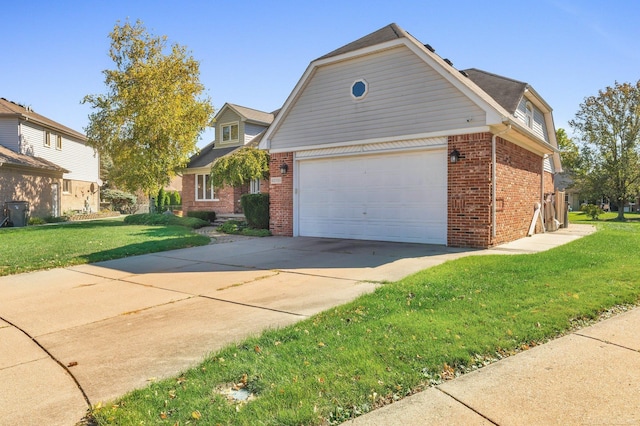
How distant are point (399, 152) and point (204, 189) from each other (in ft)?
48.7

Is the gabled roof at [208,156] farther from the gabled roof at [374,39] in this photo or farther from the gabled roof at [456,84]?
the gabled roof at [374,39]

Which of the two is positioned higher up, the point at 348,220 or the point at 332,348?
the point at 348,220

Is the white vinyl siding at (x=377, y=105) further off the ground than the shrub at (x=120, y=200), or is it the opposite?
the white vinyl siding at (x=377, y=105)

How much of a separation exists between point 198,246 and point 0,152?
16648 mm

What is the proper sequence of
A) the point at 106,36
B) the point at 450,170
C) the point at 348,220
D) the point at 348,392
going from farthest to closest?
the point at 106,36
the point at 348,220
the point at 450,170
the point at 348,392

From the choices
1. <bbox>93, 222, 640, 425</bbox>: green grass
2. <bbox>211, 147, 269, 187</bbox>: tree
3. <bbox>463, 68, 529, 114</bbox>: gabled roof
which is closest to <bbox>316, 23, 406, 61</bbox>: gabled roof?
<bbox>463, 68, 529, 114</bbox>: gabled roof

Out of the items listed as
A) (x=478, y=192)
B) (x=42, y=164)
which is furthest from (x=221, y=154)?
(x=478, y=192)

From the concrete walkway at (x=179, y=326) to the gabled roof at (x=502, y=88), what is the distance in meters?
5.60

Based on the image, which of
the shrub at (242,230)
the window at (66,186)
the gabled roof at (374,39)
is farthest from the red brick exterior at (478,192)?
the window at (66,186)

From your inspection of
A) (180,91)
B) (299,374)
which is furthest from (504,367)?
(180,91)

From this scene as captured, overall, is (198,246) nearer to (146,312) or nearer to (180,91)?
(146,312)

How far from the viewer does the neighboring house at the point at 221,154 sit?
22266mm

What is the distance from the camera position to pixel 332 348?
356cm

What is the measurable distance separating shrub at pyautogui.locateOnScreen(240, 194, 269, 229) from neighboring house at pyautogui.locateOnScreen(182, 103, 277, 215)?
6653 millimetres
